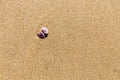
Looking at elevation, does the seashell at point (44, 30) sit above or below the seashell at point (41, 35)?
above

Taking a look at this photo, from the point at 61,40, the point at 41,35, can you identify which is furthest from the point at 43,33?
the point at 61,40

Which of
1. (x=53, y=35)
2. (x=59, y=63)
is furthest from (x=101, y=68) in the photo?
(x=53, y=35)

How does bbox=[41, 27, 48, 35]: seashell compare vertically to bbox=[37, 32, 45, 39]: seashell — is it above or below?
above

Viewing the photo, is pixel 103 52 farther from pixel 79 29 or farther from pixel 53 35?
pixel 53 35

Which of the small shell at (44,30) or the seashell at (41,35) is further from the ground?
the small shell at (44,30)

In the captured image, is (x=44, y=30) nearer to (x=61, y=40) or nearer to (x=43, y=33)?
(x=43, y=33)

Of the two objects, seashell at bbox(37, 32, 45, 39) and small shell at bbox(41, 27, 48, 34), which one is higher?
small shell at bbox(41, 27, 48, 34)

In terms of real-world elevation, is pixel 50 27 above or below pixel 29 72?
above

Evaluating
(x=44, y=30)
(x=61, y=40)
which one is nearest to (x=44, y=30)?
(x=44, y=30)
